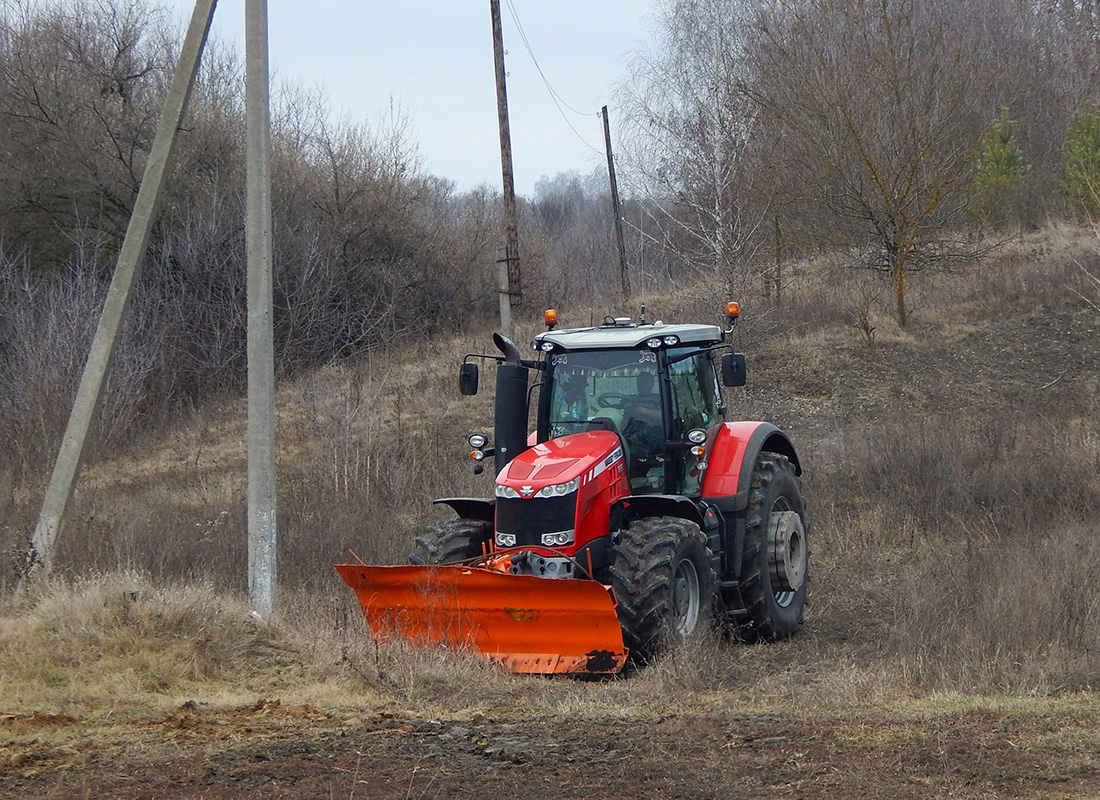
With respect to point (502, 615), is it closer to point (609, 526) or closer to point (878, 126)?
point (609, 526)

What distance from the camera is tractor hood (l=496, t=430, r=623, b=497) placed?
303 inches

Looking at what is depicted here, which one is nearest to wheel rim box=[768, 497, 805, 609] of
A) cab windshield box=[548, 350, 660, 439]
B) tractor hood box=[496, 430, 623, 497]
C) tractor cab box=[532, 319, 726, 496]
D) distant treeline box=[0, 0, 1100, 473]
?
tractor cab box=[532, 319, 726, 496]

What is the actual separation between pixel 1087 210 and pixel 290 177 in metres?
16.9

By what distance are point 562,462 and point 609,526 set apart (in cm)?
62

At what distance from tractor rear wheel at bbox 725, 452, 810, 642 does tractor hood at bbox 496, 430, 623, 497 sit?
4.47 feet

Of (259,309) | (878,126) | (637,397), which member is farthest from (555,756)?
(878,126)

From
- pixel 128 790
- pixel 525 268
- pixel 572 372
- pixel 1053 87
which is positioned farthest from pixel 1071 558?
pixel 1053 87

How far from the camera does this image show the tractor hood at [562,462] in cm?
770

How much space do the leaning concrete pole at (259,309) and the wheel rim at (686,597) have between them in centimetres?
309

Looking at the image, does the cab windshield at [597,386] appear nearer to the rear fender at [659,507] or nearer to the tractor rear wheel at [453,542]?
the rear fender at [659,507]

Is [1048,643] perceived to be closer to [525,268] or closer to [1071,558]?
[1071,558]

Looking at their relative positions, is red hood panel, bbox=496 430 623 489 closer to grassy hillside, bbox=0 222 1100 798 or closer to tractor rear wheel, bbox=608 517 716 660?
tractor rear wheel, bbox=608 517 716 660

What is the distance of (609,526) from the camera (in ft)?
26.5

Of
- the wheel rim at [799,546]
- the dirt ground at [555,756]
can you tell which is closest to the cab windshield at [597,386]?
the wheel rim at [799,546]
